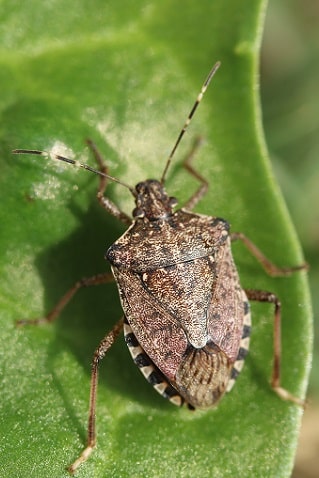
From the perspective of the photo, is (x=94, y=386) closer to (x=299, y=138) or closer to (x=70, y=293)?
(x=70, y=293)

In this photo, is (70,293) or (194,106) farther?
(194,106)

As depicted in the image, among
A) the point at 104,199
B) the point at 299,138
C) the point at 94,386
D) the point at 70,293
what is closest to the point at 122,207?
the point at 104,199

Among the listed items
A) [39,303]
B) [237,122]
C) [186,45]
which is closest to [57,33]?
[186,45]

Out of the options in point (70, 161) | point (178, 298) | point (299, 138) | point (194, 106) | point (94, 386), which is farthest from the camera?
point (299, 138)

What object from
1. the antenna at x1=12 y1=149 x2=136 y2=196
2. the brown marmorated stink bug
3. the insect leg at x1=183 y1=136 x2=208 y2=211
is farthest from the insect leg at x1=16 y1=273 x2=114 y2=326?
the insect leg at x1=183 y1=136 x2=208 y2=211

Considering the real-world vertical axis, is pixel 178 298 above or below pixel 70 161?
below

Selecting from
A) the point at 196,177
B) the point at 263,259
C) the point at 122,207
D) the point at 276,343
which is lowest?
the point at 276,343

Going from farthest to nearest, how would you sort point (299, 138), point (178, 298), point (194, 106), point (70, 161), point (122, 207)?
point (299, 138)
point (122, 207)
point (194, 106)
point (70, 161)
point (178, 298)

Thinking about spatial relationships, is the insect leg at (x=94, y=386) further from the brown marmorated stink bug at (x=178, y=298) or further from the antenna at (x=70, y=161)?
the antenna at (x=70, y=161)
